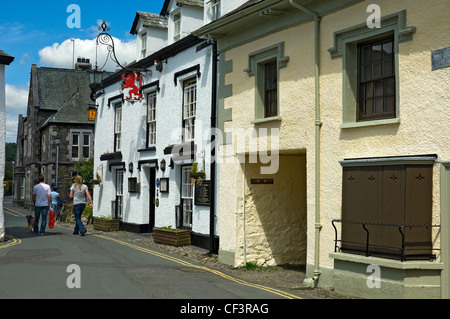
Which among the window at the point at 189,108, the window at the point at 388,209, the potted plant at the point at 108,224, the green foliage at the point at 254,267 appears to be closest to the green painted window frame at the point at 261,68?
the window at the point at 388,209

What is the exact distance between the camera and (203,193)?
1467 cm

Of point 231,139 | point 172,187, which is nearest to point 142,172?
point 172,187

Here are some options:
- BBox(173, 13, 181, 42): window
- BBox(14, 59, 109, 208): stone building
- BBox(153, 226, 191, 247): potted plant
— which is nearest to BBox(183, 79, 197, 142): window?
BBox(173, 13, 181, 42): window

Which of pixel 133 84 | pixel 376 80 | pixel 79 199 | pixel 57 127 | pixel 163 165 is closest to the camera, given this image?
pixel 376 80

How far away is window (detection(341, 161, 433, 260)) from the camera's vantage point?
26.8 feet

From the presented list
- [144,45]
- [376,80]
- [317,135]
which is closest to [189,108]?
[144,45]

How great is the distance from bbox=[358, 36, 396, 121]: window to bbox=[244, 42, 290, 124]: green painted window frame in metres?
2.09

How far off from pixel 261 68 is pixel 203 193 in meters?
4.31

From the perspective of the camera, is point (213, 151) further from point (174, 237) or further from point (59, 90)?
point (59, 90)

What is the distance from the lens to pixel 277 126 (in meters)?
11.2

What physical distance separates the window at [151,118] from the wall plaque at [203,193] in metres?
4.43

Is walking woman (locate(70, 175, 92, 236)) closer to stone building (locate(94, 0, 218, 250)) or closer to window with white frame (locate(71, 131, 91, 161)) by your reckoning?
stone building (locate(94, 0, 218, 250))

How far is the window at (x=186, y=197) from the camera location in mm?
16191
